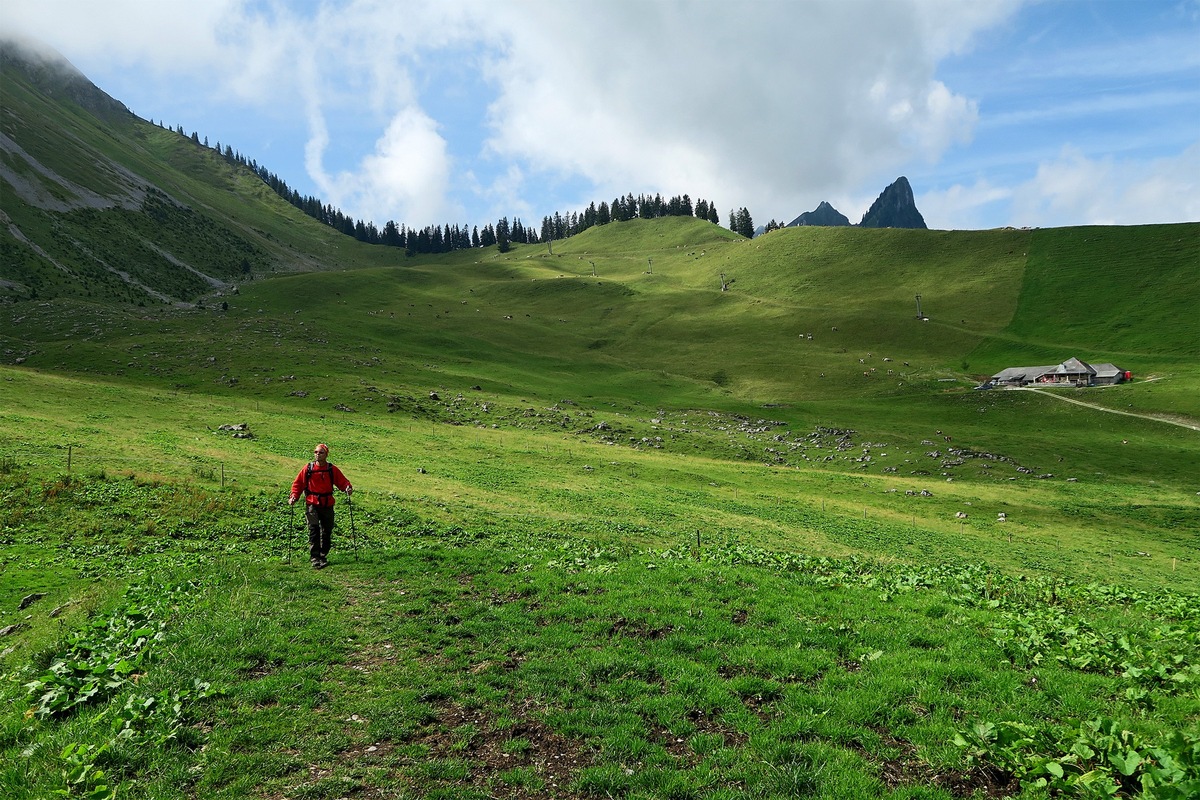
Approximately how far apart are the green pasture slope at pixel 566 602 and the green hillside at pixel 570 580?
0.09m

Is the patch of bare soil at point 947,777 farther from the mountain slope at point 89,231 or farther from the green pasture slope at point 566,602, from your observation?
the mountain slope at point 89,231

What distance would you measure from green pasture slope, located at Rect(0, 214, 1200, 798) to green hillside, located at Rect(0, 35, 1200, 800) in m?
0.09

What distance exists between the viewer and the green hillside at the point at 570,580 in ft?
28.6

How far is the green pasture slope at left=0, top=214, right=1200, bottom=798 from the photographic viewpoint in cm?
A: 860

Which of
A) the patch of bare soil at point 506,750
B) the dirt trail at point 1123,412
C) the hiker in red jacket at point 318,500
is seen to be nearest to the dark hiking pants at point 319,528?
the hiker in red jacket at point 318,500

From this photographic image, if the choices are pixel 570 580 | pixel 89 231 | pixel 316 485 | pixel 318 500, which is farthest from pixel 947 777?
pixel 89 231

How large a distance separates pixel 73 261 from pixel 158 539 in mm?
137823

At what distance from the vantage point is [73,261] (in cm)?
11712

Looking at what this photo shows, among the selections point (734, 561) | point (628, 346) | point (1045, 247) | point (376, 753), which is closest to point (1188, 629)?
point (734, 561)

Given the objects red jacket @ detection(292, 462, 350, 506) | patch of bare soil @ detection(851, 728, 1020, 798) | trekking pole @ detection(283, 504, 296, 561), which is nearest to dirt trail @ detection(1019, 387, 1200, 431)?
patch of bare soil @ detection(851, 728, 1020, 798)

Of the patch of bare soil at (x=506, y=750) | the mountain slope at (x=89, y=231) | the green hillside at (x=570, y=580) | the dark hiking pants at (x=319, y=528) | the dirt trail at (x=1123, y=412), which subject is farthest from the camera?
the mountain slope at (x=89, y=231)

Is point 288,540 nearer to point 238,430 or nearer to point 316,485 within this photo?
point 316,485

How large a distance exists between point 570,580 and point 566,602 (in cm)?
171

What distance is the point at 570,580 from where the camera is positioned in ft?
56.5
